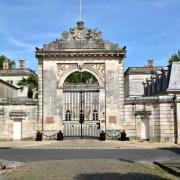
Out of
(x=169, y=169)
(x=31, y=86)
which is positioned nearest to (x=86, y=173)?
(x=169, y=169)

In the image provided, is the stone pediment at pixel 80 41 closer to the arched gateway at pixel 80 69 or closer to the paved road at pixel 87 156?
the arched gateway at pixel 80 69

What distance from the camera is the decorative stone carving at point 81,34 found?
30750 millimetres

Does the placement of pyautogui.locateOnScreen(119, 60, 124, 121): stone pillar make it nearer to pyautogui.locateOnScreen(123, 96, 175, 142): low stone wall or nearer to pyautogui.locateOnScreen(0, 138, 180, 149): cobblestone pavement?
pyautogui.locateOnScreen(123, 96, 175, 142): low stone wall

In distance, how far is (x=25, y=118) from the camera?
30.0m

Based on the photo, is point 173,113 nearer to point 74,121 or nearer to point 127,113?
point 127,113

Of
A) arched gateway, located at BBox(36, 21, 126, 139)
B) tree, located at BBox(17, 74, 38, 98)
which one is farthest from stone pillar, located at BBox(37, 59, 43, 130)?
tree, located at BBox(17, 74, 38, 98)

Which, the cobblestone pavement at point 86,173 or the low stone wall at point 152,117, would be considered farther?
the low stone wall at point 152,117

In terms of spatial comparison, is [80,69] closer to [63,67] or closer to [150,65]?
[63,67]

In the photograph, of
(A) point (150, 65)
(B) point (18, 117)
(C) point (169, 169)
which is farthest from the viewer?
(A) point (150, 65)

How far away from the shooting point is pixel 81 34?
3091 centimetres

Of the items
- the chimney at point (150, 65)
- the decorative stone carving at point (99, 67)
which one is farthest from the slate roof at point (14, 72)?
the decorative stone carving at point (99, 67)

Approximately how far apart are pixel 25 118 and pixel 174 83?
13943 mm

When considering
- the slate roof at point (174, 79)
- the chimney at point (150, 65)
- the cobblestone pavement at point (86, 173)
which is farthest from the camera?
the chimney at point (150, 65)

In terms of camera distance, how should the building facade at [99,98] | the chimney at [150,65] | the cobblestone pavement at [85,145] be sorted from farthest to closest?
the chimney at [150,65]
the building facade at [99,98]
the cobblestone pavement at [85,145]
